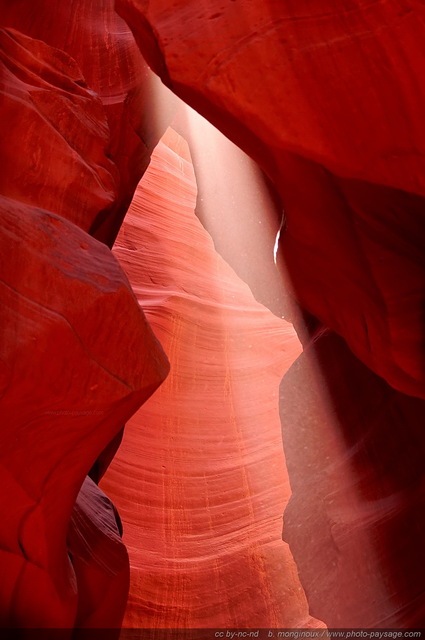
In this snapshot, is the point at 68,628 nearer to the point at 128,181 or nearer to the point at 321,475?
the point at 321,475

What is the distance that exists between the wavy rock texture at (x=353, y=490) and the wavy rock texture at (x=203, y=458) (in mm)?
2065

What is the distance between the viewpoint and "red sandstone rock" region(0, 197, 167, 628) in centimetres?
289

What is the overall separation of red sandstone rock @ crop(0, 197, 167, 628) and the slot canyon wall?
0.03 feet

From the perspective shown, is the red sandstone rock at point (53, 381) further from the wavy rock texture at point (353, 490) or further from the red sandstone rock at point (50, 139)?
the wavy rock texture at point (353, 490)

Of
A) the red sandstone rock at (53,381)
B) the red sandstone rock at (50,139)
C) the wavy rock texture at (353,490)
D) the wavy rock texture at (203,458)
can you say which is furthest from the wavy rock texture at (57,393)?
the wavy rock texture at (203,458)

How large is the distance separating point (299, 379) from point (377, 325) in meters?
1.87

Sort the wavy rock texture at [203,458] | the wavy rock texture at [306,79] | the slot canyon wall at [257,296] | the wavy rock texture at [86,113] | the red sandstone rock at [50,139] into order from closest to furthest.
→ 1. the slot canyon wall at [257,296]
2. the wavy rock texture at [306,79]
3. the red sandstone rock at [50,139]
4. the wavy rock texture at [86,113]
5. the wavy rock texture at [203,458]

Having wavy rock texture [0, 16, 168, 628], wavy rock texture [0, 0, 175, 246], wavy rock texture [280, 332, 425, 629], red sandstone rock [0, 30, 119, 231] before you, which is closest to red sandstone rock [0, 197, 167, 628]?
wavy rock texture [0, 16, 168, 628]

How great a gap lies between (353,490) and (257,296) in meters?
2.83

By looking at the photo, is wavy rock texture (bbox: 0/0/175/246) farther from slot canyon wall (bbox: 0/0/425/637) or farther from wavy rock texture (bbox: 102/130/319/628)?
wavy rock texture (bbox: 102/130/319/628)

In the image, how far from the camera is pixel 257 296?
A: 24.6ft

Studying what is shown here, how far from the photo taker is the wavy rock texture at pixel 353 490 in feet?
15.6

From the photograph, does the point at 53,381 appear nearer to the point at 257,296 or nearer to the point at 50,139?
the point at 50,139

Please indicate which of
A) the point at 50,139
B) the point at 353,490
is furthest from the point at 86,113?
the point at 353,490
